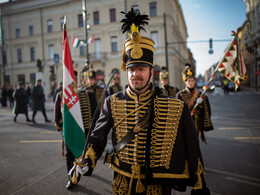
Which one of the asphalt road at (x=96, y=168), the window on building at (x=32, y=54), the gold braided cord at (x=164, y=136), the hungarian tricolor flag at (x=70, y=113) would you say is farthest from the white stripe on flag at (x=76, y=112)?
the window on building at (x=32, y=54)

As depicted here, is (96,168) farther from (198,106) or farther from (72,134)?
(198,106)

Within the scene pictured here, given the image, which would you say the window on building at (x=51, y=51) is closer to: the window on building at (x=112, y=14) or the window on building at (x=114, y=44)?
the window on building at (x=114, y=44)

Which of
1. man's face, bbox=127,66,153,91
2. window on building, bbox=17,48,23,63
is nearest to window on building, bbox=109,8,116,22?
window on building, bbox=17,48,23,63

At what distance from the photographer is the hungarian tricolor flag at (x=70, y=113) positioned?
8.93 ft

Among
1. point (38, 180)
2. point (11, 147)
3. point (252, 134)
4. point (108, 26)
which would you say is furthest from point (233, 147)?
point (108, 26)

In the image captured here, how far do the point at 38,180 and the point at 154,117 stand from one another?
3239 millimetres

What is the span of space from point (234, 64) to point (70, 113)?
11.8 ft

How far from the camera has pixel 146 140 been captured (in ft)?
6.35

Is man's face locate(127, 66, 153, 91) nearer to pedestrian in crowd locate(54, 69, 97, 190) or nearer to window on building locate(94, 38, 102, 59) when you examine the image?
pedestrian in crowd locate(54, 69, 97, 190)

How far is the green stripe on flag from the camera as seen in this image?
106 inches

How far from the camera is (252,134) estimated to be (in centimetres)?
679

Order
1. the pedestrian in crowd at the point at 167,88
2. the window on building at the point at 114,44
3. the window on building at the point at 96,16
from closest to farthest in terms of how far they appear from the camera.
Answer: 1. the pedestrian in crowd at the point at 167,88
2. the window on building at the point at 114,44
3. the window on building at the point at 96,16

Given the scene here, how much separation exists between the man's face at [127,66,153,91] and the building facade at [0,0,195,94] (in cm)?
2597

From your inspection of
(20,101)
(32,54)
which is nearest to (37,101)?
(20,101)
